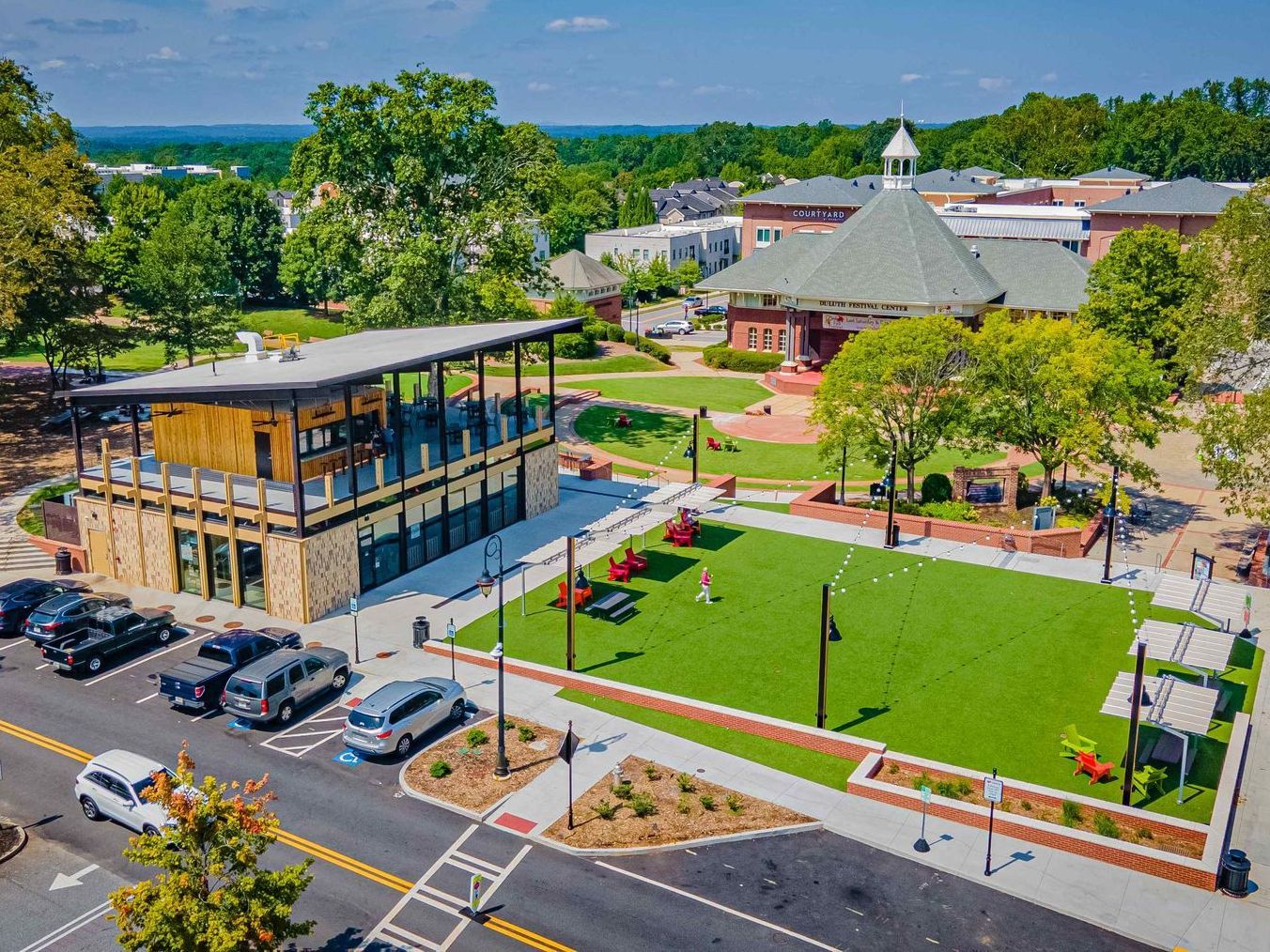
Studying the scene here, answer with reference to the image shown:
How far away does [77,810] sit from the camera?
26.9 metres

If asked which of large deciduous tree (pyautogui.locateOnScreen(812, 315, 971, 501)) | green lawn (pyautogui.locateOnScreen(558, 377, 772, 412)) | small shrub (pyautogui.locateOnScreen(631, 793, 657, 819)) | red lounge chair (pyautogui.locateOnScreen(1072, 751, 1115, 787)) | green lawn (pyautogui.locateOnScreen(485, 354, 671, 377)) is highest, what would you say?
large deciduous tree (pyautogui.locateOnScreen(812, 315, 971, 501))

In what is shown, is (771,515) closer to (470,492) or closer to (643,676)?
(470,492)

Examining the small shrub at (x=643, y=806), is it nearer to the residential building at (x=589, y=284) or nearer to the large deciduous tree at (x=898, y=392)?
the large deciduous tree at (x=898, y=392)

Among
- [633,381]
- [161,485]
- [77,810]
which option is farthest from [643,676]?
[633,381]

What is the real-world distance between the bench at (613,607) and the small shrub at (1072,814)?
53.4 feet

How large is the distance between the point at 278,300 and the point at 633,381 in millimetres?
58816

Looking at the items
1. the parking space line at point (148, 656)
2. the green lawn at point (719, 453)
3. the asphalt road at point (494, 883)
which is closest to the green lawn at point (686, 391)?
the green lawn at point (719, 453)

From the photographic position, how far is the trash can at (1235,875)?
23.6m

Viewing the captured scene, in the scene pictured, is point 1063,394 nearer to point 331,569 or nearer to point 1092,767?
point 1092,767

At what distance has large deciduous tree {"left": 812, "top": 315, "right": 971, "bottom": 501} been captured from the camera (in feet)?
152

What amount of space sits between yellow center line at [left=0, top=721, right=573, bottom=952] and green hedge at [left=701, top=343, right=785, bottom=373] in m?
60.8

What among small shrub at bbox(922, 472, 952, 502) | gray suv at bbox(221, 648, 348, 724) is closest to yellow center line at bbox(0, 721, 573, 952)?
gray suv at bbox(221, 648, 348, 724)

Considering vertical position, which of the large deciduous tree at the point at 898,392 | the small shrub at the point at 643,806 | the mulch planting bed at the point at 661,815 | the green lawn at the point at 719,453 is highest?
the large deciduous tree at the point at 898,392

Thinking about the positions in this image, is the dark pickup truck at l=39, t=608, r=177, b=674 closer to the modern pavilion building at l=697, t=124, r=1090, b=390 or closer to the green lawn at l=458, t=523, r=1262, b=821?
the green lawn at l=458, t=523, r=1262, b=821
